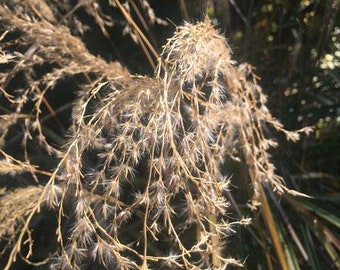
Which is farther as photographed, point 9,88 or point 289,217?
point 9,88

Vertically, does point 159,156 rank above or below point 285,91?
below

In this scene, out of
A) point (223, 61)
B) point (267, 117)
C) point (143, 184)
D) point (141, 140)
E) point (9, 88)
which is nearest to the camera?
point (141, 140)

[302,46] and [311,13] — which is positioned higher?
[311,13]

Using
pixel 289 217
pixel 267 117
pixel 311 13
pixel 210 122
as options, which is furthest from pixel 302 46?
pixel 210 122

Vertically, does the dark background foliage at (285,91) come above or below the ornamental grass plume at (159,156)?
above

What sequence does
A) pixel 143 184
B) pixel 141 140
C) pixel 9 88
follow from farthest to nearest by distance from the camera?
pixel 9 88
pixel 143 184
pixel 141 140

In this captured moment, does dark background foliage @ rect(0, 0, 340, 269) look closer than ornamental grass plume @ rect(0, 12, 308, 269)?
No

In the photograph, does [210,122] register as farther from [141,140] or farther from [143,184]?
[143,184]

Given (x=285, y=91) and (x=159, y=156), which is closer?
(x=159, y=156)

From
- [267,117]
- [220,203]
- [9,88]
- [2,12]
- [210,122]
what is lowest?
[220,203]

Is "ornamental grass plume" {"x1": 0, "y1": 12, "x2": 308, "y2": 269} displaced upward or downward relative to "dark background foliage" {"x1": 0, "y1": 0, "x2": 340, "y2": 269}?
downward

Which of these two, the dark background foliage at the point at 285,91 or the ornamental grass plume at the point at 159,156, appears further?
the dark background foliage at the point at 285,91
